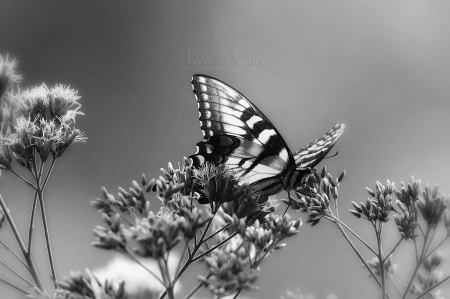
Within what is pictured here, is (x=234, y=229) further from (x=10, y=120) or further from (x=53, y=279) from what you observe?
(x=10, y=120)

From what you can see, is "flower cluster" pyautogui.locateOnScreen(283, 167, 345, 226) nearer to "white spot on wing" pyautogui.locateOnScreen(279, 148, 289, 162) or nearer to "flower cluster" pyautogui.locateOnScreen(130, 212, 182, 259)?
"white spot on wing" pyautogui.locateOnScreen(279, 148, 289, 162)

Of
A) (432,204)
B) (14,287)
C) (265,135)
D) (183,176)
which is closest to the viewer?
(14,287)

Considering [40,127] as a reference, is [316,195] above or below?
below

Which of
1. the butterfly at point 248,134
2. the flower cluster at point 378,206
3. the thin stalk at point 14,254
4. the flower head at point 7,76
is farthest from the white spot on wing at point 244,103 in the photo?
the thin stalk at point 14,254

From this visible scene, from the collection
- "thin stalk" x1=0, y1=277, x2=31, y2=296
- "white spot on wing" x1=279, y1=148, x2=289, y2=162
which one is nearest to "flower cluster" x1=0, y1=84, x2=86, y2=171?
"thin stalk" x1=0, y1=277, x2=31, y2=296

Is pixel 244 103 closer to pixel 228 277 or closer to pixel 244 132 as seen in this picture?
pixel 244 132

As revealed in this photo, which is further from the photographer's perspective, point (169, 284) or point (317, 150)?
point (317, 150)

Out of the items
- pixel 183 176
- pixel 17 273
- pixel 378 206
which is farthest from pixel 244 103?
pixel 17 273
